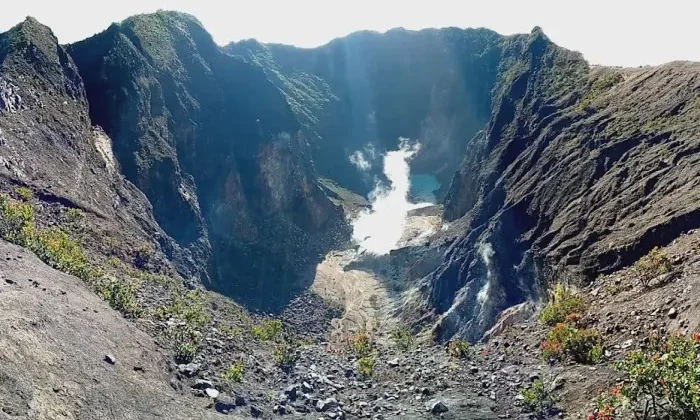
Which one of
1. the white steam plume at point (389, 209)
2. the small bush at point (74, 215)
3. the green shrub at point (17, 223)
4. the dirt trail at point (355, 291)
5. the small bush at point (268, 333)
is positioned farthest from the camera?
the white steam plume at point (389, 209)

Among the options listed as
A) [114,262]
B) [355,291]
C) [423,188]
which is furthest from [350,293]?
[423,188]

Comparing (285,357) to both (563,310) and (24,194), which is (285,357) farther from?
(24,194)

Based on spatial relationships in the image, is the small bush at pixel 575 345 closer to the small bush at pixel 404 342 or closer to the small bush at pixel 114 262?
the small bush at pixel 404 342

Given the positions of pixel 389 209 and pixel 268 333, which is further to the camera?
pixel 389 209

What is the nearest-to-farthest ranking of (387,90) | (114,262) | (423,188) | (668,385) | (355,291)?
(668,385), (114,262), (355,291), (423,188), (387,90)

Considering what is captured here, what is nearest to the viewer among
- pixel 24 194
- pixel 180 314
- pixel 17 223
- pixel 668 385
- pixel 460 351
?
pixel 668 385

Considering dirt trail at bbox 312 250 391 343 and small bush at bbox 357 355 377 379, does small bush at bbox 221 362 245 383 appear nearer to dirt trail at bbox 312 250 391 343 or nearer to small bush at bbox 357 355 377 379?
small bush at bbox 357 355 377 379

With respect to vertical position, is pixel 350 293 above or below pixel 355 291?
below

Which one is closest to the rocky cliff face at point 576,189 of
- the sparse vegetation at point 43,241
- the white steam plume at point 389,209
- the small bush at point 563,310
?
the small bush at point 563,310

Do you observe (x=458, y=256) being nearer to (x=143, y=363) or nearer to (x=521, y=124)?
(x=521, y=124)
